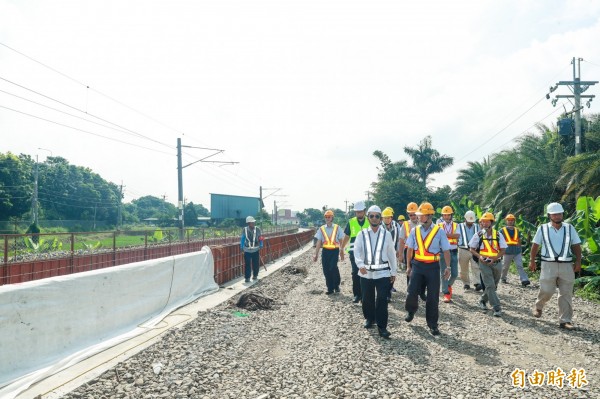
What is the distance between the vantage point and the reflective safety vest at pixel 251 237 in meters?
13.0

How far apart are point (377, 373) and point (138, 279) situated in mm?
4697

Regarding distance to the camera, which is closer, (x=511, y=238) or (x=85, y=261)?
(x=511, y=238)

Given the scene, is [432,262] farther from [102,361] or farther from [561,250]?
[102,361]

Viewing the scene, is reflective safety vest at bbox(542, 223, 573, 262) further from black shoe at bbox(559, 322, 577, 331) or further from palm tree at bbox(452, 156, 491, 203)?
palm tree at bbox(452, 156, 491, 203)

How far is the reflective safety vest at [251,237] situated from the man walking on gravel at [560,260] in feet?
25.4

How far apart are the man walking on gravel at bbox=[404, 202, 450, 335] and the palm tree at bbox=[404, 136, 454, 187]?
44081mm

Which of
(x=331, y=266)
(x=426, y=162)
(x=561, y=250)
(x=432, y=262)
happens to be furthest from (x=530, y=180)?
(x=426, y=162)

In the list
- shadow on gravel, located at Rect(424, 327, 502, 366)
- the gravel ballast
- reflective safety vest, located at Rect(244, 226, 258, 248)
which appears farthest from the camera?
reflective safety vest, located at Rect(244, 226, 258, 248)

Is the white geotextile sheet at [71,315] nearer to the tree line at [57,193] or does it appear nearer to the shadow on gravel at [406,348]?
the shadow on gravel at [406,348]

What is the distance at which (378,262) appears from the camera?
668 centimetres

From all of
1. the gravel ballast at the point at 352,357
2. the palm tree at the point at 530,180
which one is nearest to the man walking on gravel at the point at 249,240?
the gravel ballast at the point at 352,357

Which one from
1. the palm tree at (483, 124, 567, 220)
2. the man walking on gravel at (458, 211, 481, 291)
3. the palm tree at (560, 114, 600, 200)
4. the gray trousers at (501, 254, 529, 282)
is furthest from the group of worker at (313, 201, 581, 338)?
the palm tree at (483, 124, 567, 220)

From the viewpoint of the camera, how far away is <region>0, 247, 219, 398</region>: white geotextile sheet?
4.95m

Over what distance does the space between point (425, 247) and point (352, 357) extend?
7.05 ft
